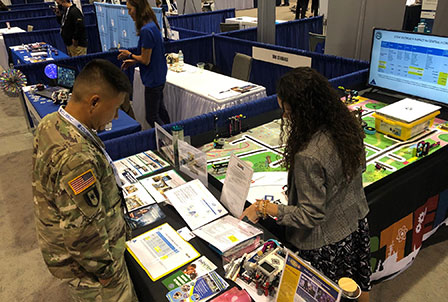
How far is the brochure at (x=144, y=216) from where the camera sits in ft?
5.17

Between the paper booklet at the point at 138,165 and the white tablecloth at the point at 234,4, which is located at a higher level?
the white tablecloth at the point at 234,4

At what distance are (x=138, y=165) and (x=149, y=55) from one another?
4.76 ft

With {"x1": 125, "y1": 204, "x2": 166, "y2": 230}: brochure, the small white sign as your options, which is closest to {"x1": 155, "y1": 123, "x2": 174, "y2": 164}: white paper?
{"x1": 125, "y1": 204, "x2": 166, "y2": 230}: brochure

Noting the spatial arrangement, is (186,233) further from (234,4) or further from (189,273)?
(234,4)

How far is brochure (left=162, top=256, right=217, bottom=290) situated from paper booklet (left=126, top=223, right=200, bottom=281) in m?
0.03

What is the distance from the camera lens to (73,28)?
4.86m

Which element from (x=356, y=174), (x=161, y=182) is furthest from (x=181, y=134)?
(x=356, y=174)

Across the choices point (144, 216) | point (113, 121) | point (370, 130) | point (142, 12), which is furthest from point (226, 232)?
point (142, 12)

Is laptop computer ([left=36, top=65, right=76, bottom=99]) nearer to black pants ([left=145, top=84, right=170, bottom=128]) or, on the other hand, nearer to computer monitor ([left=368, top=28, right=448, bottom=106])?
black pants ([left=145, top=84, right=170, bottom=128])

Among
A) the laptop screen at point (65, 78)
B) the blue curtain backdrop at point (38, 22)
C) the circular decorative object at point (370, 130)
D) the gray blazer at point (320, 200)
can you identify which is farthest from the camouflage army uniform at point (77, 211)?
the blue curtain backdrop at point (38, 22)

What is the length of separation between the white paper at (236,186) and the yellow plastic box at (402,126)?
46.8 inches

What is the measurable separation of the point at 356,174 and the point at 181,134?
3.52 feet

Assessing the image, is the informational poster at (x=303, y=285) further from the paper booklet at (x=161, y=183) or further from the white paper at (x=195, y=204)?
the paper booklet at (x=161, y=183)

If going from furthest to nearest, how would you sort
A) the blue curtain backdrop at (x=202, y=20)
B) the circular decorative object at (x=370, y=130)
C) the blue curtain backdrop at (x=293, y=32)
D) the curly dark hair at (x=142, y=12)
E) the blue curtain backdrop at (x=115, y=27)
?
the blue curtain backdrop at (x=202, y=20) < the blue curtain backdrop at (x=115, y=27) < the blue curtain backdrop at (x=293, y=32) < the curly dark hair at (x=142, y=12) < the circular decorative object at (x=370, y=130)
